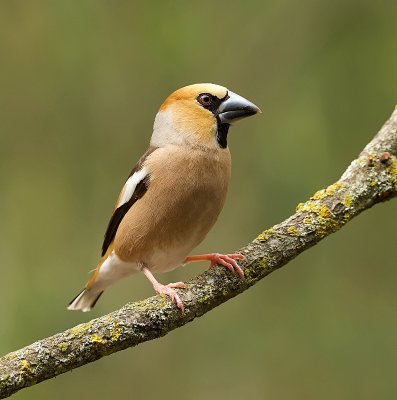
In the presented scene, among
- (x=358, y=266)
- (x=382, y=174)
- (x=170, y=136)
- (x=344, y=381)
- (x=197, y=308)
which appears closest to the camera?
(x=197, y=308)

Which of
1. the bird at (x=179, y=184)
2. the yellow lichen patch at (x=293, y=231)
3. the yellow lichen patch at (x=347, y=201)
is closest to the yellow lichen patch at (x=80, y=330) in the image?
the bird at (x=179, y=184)

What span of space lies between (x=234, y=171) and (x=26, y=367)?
311cm

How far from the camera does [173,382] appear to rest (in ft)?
16.9

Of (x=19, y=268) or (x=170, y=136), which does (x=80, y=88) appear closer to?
(x=19, y=268)

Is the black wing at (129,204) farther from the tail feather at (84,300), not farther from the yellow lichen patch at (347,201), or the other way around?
the yellow lichen patch at (347,201)

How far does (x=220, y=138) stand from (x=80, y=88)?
2336 mm

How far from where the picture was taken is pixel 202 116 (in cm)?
363

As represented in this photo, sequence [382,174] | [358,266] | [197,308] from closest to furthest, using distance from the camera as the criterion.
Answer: [197,308] < [382,174] < [358,266]

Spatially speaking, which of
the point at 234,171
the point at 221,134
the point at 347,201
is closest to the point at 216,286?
the point at 347,201

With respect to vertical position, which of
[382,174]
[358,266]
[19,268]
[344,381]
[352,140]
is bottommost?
[344,381]

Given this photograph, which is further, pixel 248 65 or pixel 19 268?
pixel 248 65

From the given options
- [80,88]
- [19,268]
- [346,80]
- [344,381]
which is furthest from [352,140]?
[19,268]

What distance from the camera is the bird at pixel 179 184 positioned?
3.46m

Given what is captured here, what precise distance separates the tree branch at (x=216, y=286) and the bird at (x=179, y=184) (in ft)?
0.77
